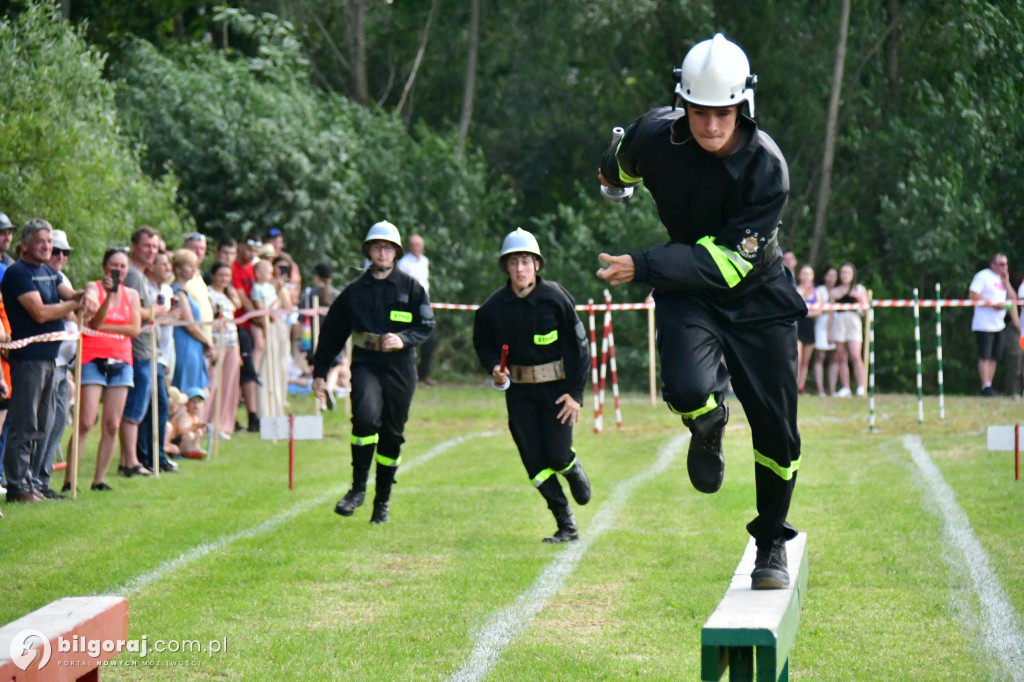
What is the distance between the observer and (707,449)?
630cm

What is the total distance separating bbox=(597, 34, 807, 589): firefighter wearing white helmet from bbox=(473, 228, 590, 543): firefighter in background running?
4011 mm

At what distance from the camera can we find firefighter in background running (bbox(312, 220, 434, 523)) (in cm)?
1138

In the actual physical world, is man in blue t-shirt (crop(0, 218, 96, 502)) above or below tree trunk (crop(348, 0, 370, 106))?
below

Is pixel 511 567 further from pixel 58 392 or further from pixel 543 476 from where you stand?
pixel 58 392

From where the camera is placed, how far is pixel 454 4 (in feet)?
116

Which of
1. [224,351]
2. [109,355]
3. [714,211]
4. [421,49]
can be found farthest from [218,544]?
[421,49]

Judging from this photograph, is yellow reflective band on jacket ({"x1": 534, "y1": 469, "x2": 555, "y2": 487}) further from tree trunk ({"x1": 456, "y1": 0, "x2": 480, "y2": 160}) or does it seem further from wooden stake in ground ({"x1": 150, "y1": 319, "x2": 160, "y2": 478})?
tree trunk ({"x1": 456, "y1": 0, "x2": 480, "y2": 160})

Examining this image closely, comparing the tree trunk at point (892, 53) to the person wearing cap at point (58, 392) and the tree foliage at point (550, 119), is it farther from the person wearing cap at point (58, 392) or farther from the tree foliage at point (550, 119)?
the person wearing cap at point (58, 392)

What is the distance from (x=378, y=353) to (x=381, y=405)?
1.34 feet

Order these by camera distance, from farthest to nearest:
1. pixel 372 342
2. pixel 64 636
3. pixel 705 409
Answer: pixel 372 342
pixel 705 409
pixel 64 636

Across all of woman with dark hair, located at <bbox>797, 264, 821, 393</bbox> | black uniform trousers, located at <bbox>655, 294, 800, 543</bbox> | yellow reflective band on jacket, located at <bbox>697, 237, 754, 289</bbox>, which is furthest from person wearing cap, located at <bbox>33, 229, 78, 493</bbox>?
woman with dark hair, located at <bbox>797, 264, 821, 393</bbox>

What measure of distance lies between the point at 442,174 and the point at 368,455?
61.3 feet

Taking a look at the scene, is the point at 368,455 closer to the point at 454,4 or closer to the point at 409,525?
the point at 409,525

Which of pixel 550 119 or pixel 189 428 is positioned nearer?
pixel 189 428
